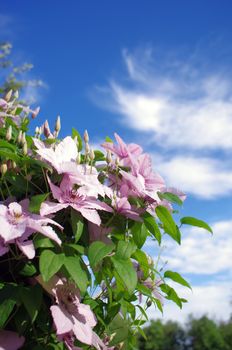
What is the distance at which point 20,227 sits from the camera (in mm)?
927

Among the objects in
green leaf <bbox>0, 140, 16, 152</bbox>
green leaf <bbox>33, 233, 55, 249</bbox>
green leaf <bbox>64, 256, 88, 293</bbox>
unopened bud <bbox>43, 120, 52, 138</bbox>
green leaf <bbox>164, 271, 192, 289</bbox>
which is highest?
unopened bud <bbox>43, 120, 52, 138</bbox>

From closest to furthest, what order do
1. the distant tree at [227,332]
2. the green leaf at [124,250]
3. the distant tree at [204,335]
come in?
the green leaf at [124,250], the distant tree at [227,332], the distant tree at [204,335]

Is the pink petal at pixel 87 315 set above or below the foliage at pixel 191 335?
below

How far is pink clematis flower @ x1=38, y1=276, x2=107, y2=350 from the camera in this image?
0.98m

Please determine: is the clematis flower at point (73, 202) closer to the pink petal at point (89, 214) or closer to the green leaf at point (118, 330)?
the pink petal at point (89, 214)

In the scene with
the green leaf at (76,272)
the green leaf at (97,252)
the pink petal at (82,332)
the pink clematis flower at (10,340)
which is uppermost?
the green leaf at (97,252)

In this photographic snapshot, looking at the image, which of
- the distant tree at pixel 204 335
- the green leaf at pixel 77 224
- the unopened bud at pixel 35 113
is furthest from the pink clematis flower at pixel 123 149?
the distant tree at pixel 204 335

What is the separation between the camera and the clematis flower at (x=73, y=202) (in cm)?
Answer: 100

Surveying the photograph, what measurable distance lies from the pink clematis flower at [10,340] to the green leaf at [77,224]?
0.24 m

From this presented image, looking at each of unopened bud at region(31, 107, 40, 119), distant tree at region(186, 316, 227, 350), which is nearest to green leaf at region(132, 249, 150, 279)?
unopened bud at region(31, 107, 40, 119)

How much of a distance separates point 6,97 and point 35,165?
1.24 feet

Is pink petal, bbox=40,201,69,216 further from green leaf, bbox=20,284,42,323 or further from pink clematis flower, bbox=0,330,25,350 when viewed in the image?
pink clematis flower, bbox=0,330,25,350

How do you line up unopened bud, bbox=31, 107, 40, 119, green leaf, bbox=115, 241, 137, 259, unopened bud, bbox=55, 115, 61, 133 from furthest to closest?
1. unopened bud, bbox=31, 107, 40, 119
2. unopened bud, bbox=55, 115, 61, 133
3. green leaf, bbox=115, 241, 137, 259

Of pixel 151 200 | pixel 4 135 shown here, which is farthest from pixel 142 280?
pixel 4 135
